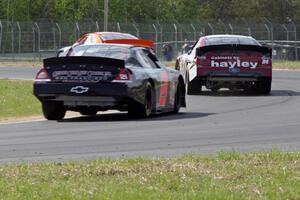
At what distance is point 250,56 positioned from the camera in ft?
80.7

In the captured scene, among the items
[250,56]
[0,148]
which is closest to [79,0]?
[250,56]

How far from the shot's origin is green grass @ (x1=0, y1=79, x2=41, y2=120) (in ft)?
67.7

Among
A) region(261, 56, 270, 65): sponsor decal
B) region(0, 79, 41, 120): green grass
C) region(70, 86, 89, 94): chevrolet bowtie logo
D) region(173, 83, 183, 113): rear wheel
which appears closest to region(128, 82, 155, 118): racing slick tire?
region(70, 86, 89, 94): chevrolet bowtie logo

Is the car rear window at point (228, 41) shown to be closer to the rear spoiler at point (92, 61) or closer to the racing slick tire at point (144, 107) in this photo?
the racing slick tire at point (144, 107)

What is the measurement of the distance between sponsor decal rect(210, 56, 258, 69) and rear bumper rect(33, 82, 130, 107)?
7718 millimetres

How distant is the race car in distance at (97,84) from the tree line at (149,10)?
57.3m

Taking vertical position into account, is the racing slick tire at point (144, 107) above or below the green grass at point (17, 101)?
above

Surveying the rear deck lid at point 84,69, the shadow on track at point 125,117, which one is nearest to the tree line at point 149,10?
the shadow on track at point 125,117

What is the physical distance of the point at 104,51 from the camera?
1809 cm

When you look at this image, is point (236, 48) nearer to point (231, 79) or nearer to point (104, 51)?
point (231, 79)

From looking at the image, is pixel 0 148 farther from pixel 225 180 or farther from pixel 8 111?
pixel 8 111

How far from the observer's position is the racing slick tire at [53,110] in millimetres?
17656

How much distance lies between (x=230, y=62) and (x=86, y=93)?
26.8ft

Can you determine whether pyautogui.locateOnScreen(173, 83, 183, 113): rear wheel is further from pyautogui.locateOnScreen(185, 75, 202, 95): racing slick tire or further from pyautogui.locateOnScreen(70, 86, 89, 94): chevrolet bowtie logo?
pyautogui.locateOnScreen(185, 75, 202, 95): racing slick tire
